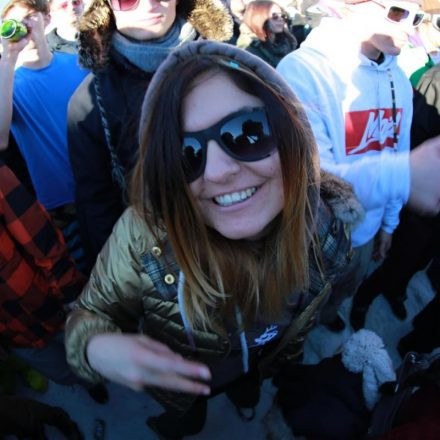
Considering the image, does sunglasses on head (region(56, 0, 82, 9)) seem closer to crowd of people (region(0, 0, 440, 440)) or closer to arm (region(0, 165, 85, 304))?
crowd of people (region(0, 0, 440, 440))

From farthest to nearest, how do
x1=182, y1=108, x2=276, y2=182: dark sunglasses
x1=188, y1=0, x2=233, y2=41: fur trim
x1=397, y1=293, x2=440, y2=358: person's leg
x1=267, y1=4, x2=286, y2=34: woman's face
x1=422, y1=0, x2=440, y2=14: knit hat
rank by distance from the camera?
x1=267, y1=4, x2=286, y2=34: woman's face
x1=397, y1=293, x2=440, y2=358: person's leg
x1=422, y1=0, x2=440, y2=14: knit hat
x1=188, y1=0, x2=233, y2=41: fur trim
x1=182, y1=108, x2=276, y2=182: dark sunglasses

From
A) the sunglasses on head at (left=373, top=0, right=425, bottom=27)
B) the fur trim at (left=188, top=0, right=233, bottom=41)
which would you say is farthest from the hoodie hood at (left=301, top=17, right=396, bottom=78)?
the fur trim at (left=188, top=0, right=233, bottom=41)

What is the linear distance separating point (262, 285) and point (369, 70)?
3.77ft

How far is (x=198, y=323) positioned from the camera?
1160mm

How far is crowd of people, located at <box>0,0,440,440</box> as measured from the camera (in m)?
0.91

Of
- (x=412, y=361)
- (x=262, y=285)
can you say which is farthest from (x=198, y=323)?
(x=412, y=361)

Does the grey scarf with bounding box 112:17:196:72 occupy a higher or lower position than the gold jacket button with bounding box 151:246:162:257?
higher

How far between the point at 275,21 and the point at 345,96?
230 cm

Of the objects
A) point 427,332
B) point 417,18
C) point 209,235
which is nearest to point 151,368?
point 209,235

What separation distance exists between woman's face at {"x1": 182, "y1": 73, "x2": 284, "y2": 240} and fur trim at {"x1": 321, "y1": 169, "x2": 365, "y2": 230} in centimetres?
28

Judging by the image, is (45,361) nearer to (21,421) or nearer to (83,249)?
(21,421)

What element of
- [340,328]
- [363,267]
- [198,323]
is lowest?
[340,328]

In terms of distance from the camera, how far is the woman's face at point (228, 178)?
2.86 feet

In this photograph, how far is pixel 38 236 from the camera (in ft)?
4.83
